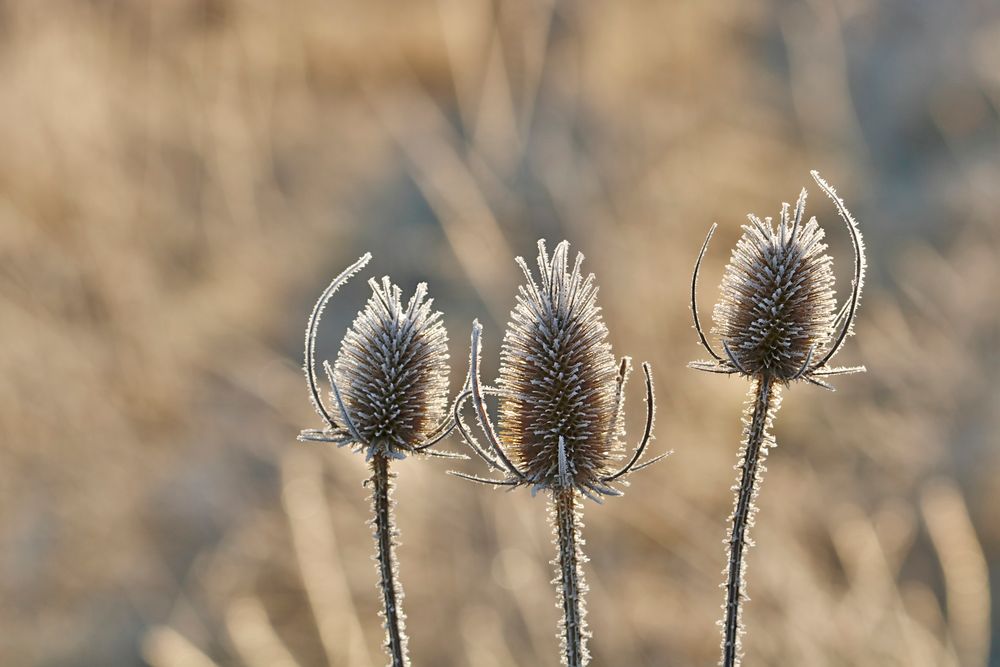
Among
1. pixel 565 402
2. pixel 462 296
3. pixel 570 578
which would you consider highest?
pixel 462 296

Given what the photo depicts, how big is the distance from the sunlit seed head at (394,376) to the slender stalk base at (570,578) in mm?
120

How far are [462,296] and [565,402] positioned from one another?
2866mm

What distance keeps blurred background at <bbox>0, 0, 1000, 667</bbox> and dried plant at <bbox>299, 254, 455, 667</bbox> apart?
1.66 metres

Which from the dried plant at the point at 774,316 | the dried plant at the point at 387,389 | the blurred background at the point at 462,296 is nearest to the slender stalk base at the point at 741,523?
the dried plant at the point at 774,316

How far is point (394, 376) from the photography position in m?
0.70

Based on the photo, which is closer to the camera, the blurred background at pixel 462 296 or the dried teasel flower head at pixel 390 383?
the dried teasel flower head at pixel 390 383

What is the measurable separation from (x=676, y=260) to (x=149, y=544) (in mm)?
1952

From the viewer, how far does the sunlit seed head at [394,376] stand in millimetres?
693

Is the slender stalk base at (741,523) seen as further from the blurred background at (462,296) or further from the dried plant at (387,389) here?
the blurred background at (462,296)

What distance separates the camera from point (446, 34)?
3861 mm

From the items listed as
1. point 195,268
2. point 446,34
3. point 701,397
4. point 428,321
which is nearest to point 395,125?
point 446,34

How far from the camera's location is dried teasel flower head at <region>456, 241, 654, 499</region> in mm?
670

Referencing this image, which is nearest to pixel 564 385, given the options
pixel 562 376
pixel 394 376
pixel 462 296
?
pixel 562 376

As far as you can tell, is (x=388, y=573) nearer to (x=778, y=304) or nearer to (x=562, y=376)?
(x=562, y=376)
